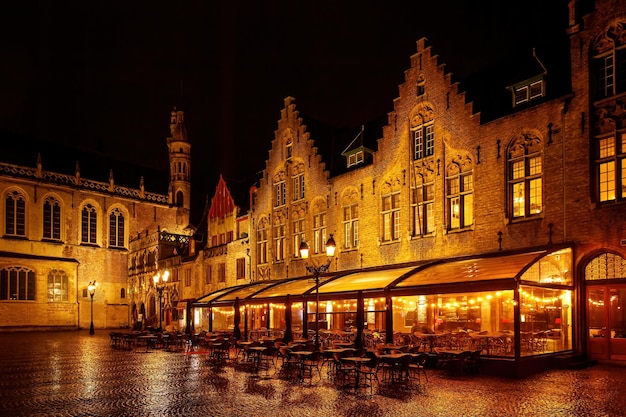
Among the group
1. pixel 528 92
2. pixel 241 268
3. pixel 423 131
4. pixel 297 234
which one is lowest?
pixel 241 268

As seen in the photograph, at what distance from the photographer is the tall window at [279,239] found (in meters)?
32.0

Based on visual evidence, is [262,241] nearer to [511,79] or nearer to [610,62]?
[511,79]

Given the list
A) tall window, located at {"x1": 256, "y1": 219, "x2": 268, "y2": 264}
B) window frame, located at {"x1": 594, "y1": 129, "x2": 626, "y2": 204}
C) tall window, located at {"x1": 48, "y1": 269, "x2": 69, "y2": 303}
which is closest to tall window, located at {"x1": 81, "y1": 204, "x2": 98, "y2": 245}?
tall window, located at {"x1": 48, "y1": 269, "x2": 69, "y2": 303}

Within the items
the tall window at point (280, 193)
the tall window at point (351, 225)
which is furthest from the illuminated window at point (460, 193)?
the tall window at point (280, 193)

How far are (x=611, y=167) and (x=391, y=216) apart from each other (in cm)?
963

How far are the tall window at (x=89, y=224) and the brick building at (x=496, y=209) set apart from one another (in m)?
31.6

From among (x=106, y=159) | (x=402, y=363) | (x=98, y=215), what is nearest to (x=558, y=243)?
(x=402, y=363)

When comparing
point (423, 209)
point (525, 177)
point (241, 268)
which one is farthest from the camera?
point (241, 268)

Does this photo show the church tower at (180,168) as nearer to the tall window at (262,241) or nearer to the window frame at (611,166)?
the tall window at (262,241)

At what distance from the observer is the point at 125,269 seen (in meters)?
57.6

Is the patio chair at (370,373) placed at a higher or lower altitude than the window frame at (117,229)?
lower

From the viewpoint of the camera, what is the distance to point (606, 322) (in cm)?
1719

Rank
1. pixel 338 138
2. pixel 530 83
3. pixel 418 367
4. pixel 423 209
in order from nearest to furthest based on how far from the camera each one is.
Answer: pixel 418 367, pixel 530 83, pixel 423 209, pixel 338 138

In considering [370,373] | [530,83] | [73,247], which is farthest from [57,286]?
[530,83]
